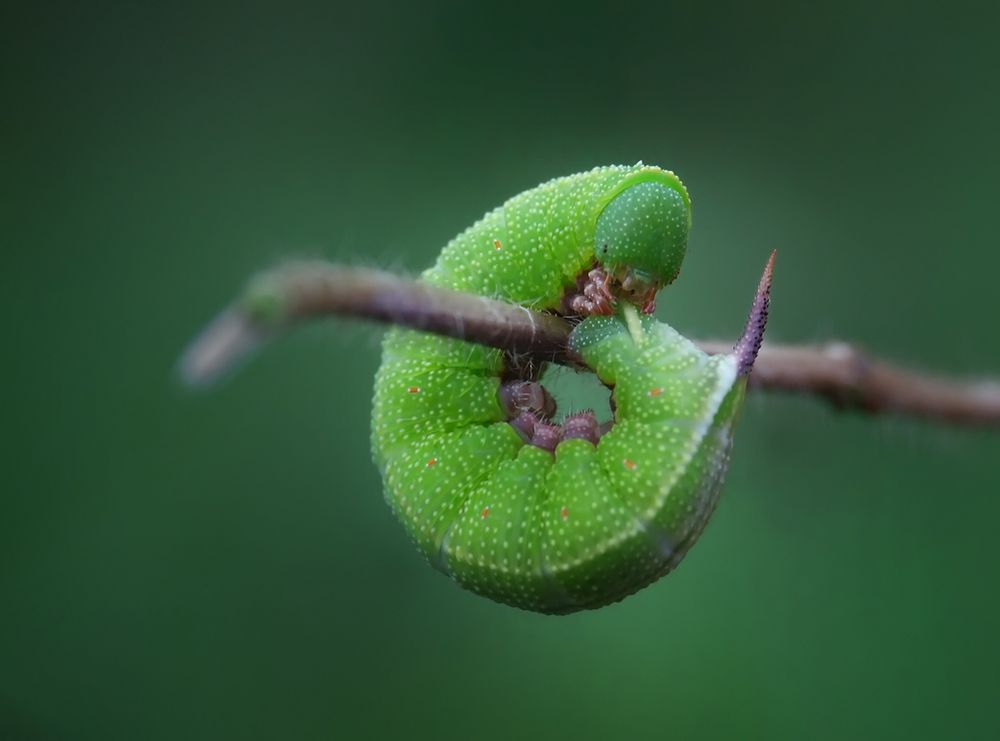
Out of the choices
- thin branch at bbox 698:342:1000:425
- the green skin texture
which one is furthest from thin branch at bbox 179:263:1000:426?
the green skin texture

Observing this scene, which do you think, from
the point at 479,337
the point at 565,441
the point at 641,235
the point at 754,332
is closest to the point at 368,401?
the point at 565,441

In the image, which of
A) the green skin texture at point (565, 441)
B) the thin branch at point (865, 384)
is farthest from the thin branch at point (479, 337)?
the green skin texture at point (565, 441)

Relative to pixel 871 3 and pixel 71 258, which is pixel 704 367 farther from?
pixel 871 3

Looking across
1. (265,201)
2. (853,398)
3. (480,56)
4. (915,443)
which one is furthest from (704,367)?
(480,56)

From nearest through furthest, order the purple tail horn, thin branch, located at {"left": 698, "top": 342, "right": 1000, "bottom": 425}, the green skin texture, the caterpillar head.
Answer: the purple tail horn
the green skin texture
the caterpillar head
thin branch, located at {"left": 698, "top": 342, "right": 1000, "bottom": 425}

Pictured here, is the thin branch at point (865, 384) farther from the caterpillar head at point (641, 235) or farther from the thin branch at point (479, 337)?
the caterpillar head at point (641, 235)

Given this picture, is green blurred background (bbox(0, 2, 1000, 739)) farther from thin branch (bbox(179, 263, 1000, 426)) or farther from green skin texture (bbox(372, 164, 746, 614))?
green skin texture (bbox(372, 164, 746, 614))
